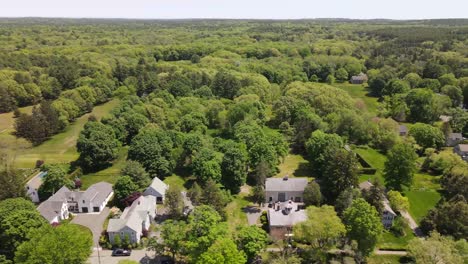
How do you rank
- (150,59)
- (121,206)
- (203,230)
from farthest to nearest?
(150,59)
(121,206)
(203,230)

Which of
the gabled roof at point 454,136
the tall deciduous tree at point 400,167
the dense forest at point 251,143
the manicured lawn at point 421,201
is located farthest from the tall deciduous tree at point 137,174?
the gabled roof at point 454,136

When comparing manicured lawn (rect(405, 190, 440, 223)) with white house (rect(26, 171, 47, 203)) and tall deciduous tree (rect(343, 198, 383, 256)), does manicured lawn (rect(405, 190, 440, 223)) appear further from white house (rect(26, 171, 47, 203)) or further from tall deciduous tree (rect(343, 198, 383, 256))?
white house (rect(26, 171, 47, 203))

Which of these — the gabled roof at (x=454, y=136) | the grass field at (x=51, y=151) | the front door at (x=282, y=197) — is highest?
the gabled roof at (x=454, y=136)

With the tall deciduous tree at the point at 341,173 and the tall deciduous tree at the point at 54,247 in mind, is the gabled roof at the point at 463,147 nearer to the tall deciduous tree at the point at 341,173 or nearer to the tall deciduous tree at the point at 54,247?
the tall deciduous tree at the point at 341,173

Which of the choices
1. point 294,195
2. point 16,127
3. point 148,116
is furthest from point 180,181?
point 16,127

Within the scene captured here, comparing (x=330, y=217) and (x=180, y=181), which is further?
(x=180, y=181)

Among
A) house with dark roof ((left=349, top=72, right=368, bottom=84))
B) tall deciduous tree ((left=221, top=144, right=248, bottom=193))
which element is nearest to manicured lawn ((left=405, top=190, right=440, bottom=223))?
tall deciduous tree ((left=221, top=144, right=248, bottom=193))

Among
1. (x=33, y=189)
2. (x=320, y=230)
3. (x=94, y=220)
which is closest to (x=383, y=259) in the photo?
(x=320, y=230)

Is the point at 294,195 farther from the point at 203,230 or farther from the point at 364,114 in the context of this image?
the point at 364,114
